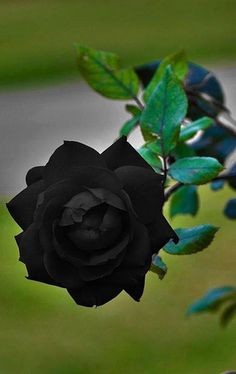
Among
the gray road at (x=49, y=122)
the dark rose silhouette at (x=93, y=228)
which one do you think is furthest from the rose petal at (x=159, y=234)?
the gray road at (x=49, y=122)

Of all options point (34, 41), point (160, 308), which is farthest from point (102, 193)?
point (34, 41)

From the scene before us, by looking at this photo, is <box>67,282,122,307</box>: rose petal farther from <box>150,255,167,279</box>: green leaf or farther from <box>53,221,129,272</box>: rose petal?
<box>150,255,167,279</box>: green leaf

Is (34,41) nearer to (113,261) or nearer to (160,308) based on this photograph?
(160,308)

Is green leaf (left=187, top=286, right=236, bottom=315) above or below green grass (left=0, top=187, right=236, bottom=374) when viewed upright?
above

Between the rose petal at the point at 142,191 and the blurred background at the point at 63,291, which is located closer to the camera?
the rose petal at the point at 142,191

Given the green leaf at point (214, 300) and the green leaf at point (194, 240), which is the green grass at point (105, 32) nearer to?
the green leaf at point (214, 300)

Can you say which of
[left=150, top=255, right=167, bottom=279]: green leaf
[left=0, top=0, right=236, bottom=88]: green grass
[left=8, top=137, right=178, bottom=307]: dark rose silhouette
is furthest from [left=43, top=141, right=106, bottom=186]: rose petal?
[left=0, top=0, right=236, bottom=88]: green grass

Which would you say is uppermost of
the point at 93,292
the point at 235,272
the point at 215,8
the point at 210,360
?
the point at 93,292
